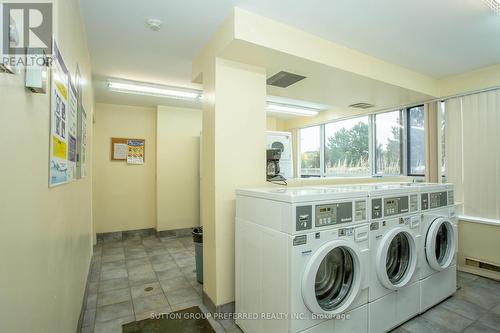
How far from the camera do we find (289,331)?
5.20ft

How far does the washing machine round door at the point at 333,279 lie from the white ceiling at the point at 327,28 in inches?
74.9

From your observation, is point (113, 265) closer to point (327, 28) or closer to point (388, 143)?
point (327, 28)

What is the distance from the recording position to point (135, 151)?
5.09 metres

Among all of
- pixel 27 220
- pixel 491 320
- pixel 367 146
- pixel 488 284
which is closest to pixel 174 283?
pixel 27 220

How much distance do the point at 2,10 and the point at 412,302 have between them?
316 centimetres

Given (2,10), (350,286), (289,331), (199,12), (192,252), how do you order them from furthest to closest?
(192,252) < (199,12) < (350,286) < (289,331) < (2,10)

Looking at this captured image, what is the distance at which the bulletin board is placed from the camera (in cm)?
490

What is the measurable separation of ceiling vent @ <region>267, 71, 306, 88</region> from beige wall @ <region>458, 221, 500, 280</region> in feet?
9.91

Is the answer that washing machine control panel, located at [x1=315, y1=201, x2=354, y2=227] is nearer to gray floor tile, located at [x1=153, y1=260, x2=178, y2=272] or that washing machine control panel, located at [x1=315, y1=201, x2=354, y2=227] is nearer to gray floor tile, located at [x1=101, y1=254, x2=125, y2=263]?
gray floor tile, located at [x1=153, y1=260, x2=178, y2=272]

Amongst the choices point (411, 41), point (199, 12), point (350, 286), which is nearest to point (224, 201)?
point (350, 286)

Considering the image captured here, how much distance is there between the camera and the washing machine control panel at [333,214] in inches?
66.9

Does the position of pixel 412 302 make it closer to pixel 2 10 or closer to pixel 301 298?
pixel 301 298

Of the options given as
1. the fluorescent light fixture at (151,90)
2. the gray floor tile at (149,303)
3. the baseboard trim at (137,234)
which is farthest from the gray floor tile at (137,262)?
the fluorescent light fixture at (151,90)

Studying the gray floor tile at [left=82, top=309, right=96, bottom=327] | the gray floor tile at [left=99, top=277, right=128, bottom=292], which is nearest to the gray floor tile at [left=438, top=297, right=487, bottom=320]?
the gray floor tile at [left=82, top=309, right=96, bottom=327]
